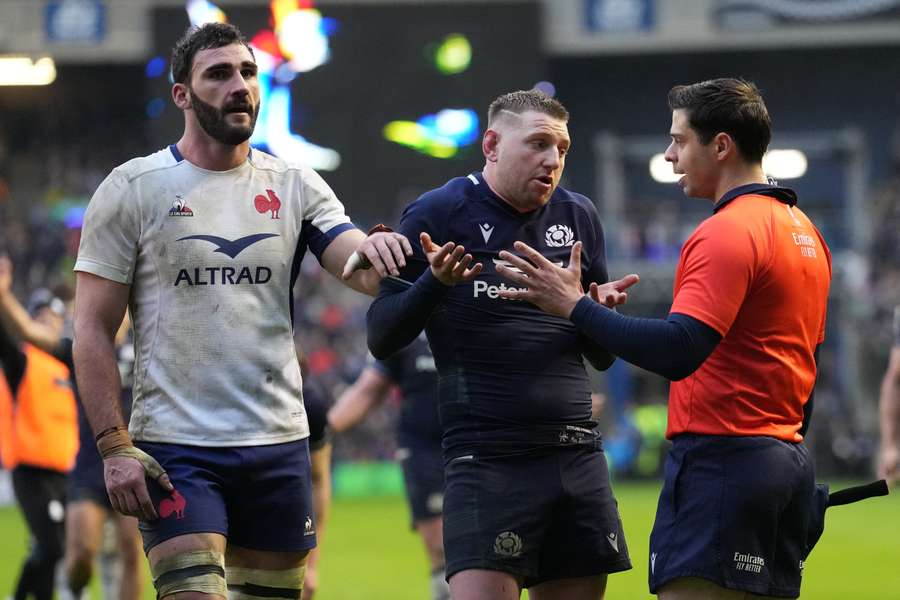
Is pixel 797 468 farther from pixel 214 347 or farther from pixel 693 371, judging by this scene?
pixel 214 347

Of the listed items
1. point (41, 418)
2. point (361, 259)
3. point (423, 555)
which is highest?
point (361, 259)

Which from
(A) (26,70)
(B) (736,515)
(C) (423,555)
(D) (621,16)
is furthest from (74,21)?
(B) (736,515)

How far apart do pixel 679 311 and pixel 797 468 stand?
69 centimetres

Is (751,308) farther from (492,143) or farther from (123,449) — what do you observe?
(123,449)

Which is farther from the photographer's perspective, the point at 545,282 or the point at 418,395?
the point at 418,395

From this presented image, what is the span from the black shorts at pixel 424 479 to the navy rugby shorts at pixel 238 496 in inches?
122

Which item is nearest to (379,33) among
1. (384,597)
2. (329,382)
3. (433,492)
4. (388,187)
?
(388,187)

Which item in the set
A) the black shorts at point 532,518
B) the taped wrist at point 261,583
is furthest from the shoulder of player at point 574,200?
the taped wrist at point 261,583

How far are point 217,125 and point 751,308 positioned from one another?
6.75 ft

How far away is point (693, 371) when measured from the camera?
445 centimetres

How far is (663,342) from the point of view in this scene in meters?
4.40

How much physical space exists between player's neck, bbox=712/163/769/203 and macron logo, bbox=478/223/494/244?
3.24 feet

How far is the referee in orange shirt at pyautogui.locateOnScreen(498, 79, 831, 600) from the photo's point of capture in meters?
4.44

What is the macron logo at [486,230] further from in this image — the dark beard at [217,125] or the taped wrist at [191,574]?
the taped wrist at [191,574]
